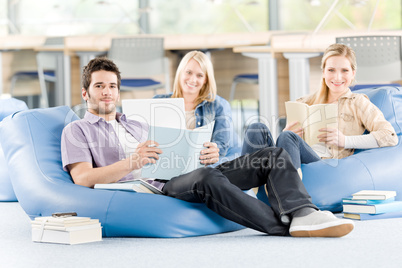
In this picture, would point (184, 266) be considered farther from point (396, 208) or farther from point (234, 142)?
point (234, 142)

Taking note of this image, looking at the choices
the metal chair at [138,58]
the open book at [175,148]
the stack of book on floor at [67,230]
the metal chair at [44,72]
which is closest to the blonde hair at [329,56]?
the open book at [175,148]

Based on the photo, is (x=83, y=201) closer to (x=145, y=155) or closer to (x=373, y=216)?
(x=145, y=155)

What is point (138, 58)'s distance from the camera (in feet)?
16.7

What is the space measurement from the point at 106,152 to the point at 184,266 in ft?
2.66

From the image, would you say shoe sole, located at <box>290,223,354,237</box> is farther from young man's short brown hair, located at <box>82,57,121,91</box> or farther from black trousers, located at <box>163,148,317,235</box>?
young man's short brown hair, located at <box>82,57,121,91</box>

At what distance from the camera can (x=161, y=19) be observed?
7.96 metres

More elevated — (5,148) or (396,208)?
(5,148)

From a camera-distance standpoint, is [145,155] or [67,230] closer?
[67,230]

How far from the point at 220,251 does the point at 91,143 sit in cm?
75

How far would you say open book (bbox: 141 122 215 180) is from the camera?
2197 mm

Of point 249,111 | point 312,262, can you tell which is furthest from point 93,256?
point 249,111

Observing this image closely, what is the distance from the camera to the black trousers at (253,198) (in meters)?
2.16

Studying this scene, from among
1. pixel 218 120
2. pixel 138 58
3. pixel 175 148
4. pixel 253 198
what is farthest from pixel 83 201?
pixel 138 58

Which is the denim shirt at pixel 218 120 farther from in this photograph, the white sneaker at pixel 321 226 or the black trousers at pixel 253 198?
the white sneaker at pixel 321 226
